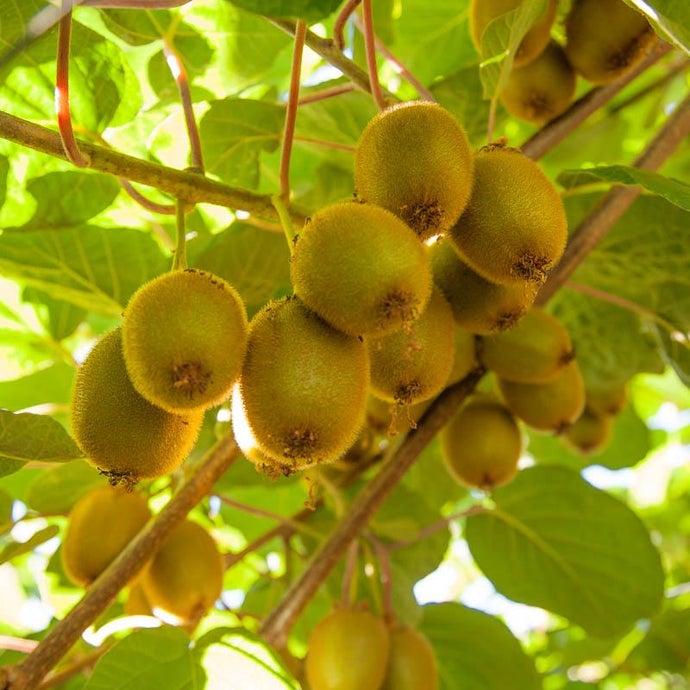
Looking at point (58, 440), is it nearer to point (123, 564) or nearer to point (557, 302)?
point (123, 564)

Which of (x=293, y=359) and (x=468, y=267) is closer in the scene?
(x=293, y=359)

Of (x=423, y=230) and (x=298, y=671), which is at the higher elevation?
(x=423, y=230)

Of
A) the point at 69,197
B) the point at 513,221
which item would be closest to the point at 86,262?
the point at 69,197

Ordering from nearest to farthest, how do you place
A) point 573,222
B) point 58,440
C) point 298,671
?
1. point 58,440
2. point 298,671
3. point 573,222

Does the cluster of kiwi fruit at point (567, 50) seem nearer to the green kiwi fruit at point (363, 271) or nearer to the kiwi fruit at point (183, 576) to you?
the green kiwi fruit at point (363, 271)

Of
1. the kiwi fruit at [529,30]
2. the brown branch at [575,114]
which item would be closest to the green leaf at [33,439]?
the kiwi fruit at [529,30]

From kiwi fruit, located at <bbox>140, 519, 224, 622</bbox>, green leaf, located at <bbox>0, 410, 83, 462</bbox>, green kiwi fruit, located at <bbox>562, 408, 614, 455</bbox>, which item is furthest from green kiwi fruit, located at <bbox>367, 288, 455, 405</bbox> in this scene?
green kiwi fruit, located at <bbox>562, 408, 614, 455</bbox>

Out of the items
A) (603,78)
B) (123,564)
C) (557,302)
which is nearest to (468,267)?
(603,78)
